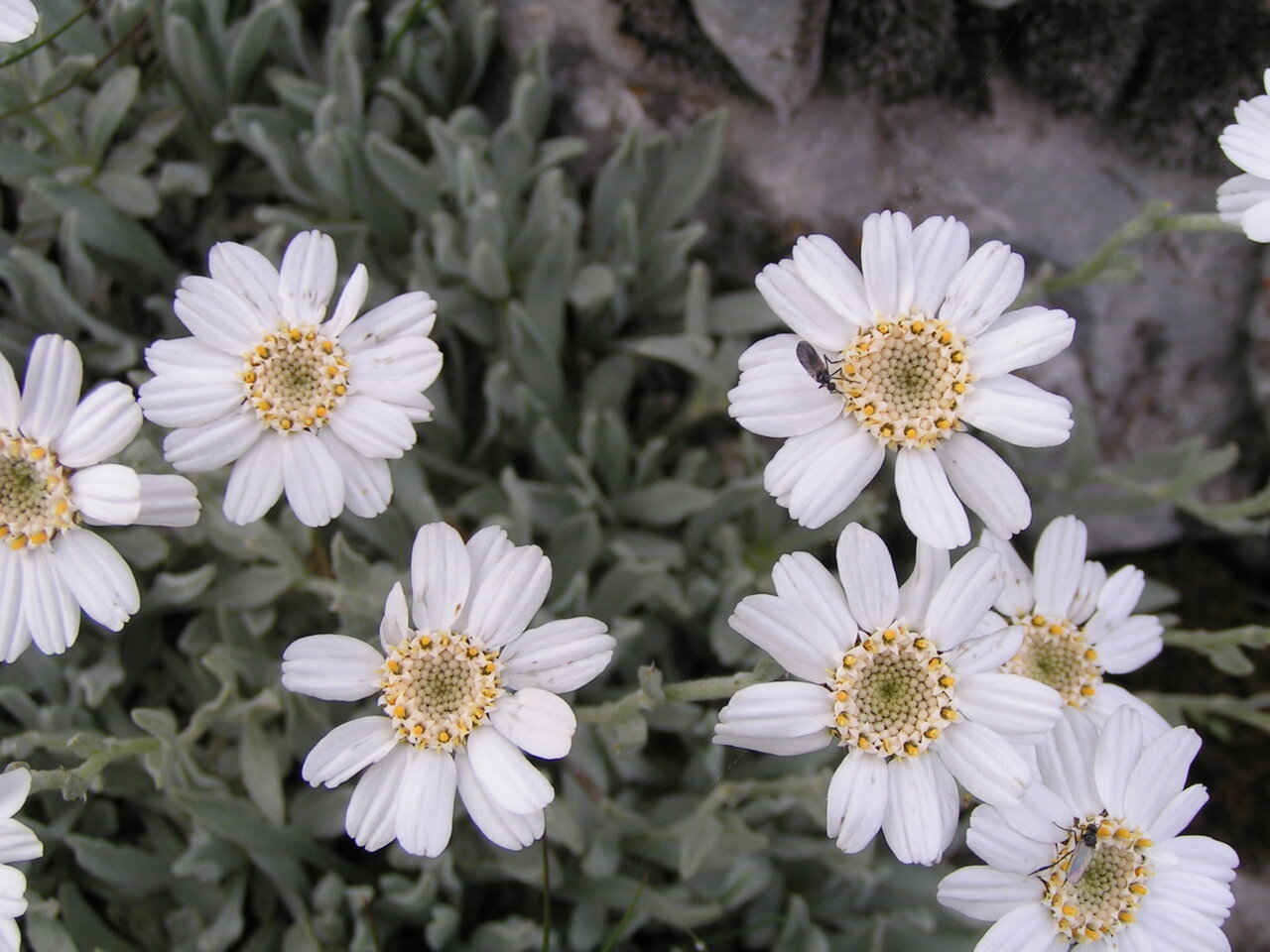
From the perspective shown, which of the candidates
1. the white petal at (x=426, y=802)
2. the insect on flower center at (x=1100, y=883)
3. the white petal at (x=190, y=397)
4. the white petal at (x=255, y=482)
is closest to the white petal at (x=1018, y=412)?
the insect on flower center at (x=1100, y=883)

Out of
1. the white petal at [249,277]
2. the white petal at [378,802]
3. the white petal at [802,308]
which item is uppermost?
the white petal at [802,308]

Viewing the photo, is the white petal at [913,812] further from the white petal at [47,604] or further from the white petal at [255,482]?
the white petal at [47,604]

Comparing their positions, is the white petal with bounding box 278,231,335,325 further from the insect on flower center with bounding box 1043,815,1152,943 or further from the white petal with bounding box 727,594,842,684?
the insect on flower center with bounding box 1043,815,1152,943

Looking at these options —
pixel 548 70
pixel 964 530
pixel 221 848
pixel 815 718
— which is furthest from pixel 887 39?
pixel 221 848

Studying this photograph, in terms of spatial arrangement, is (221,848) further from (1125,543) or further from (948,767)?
(1125,543)

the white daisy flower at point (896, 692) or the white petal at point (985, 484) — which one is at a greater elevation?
the white petal at point (985, 484)
